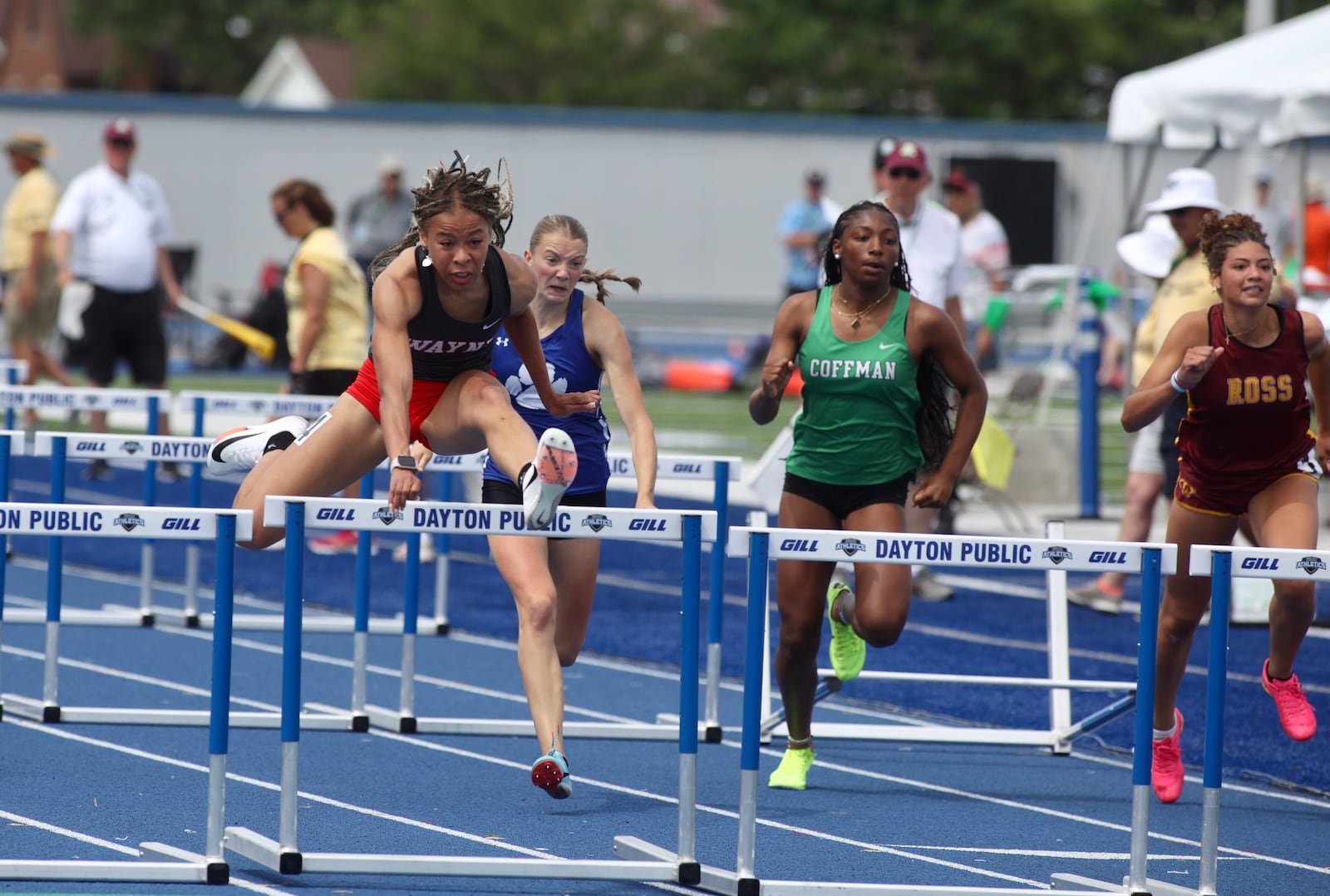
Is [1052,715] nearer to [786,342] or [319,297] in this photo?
[786,342]

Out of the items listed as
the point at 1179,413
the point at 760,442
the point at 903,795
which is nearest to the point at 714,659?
the point at 903,795

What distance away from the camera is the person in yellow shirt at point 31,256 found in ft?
Answer: 45.1

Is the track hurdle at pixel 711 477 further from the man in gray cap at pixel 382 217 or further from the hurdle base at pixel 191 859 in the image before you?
the man in gray cap at pixel 382 217

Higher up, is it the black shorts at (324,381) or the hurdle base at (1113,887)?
the black shorts at (324,381)

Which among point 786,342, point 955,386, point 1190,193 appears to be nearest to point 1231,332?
point 955,386

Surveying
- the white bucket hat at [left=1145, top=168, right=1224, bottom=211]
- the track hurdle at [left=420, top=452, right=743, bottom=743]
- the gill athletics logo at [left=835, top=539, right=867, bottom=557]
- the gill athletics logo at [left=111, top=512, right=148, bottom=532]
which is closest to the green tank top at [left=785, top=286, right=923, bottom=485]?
the track hurdle at [left=420, top=452, right=743, bottom=743]

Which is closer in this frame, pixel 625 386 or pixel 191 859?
pixel 191 859

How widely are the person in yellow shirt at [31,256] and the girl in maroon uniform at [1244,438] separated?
931 cm

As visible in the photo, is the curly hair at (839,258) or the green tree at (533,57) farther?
the green tree at (533,57)

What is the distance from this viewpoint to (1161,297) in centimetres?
880

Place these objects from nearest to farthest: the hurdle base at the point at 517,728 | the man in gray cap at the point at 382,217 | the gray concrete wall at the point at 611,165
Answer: the hurdle base at the point at 517,728, the man in gray cap at the point at 382,217, the gray concrete wall at the point at 611,165

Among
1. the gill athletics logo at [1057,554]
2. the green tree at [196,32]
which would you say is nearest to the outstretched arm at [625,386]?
the gill athletics logo at [1057,554]

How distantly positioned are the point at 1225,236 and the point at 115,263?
8441 millimetres

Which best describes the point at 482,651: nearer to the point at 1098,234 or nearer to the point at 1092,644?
the point at 1092,644
